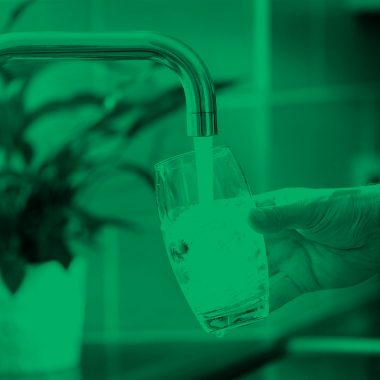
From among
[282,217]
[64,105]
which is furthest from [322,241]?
[64,105]

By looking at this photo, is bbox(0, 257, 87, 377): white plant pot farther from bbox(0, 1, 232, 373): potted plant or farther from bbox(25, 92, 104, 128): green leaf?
bbox(25, 92, 104, 128): green leaf

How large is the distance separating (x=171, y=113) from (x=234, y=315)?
0.64 m

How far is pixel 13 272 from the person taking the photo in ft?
3.82

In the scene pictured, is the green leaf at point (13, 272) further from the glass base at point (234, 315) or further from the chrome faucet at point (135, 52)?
the chrome faucet at point (135, 52)

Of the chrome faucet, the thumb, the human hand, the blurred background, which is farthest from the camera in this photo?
the blurred background

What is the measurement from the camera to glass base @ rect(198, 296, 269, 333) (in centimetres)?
79

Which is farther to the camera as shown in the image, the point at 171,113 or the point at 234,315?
the point at 171,113

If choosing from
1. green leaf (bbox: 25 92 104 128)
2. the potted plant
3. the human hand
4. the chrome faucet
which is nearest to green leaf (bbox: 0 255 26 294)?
the potted plant

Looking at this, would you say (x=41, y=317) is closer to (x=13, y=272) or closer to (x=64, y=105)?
(x=13, y=272)

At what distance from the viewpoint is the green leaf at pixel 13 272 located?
1.16 metres

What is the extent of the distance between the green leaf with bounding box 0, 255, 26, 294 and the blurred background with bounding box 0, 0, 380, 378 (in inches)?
10.1

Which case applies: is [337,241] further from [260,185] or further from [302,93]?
[302,93]

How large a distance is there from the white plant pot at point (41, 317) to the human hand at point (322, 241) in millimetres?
280

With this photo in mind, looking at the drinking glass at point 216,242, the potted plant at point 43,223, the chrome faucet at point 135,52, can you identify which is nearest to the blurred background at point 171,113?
the potted plant at point 43,223
